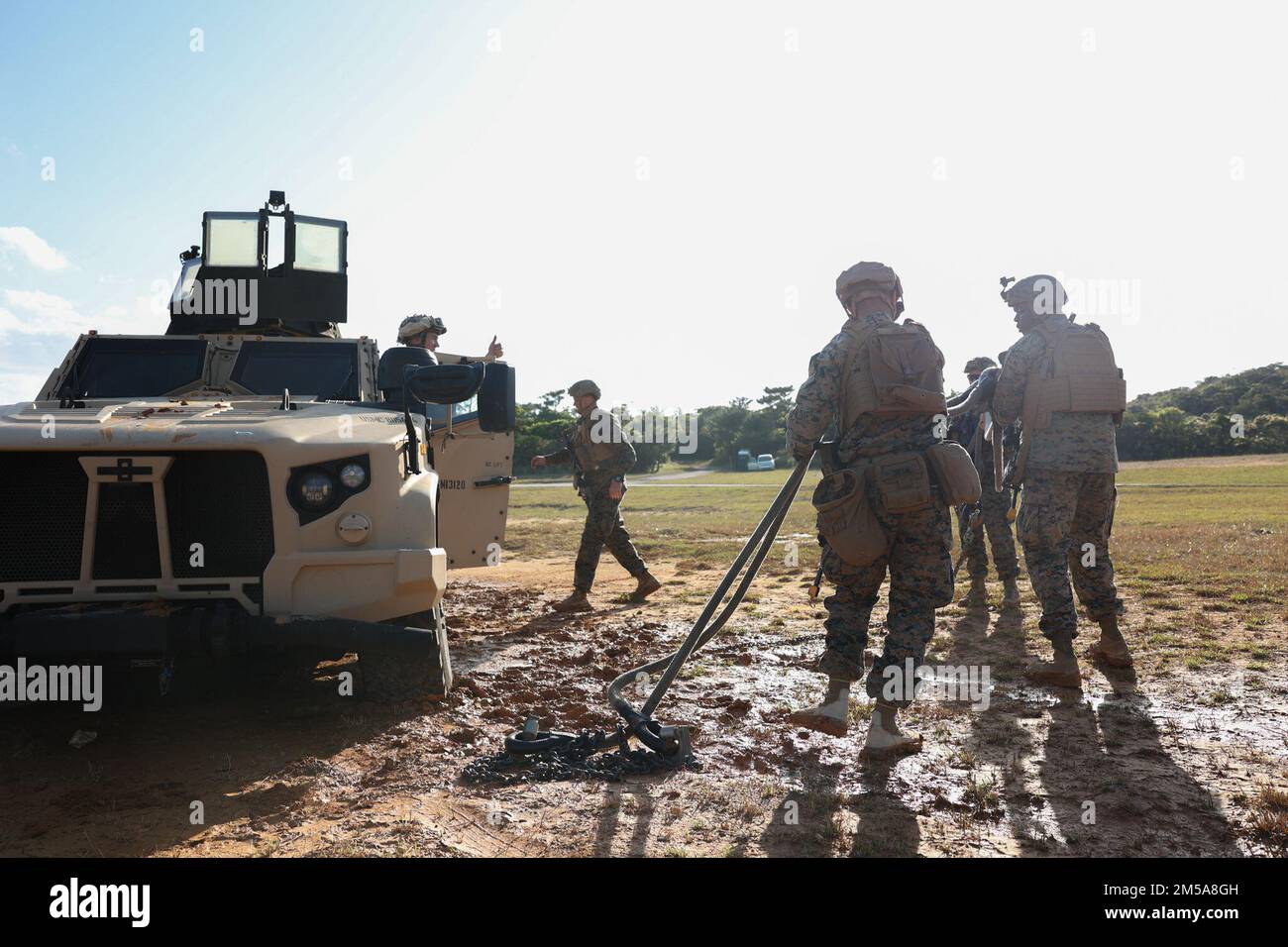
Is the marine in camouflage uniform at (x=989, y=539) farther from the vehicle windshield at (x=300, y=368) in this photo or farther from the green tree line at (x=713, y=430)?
the green tree line at (x=713, y=430)

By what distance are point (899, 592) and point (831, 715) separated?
0.59m

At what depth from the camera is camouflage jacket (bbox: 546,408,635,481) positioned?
7.88 metres

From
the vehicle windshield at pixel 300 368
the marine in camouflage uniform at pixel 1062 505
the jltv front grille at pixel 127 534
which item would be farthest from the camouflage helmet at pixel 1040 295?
the jltv front grille at pixel 127 534

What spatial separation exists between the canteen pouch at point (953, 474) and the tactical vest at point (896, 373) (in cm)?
17

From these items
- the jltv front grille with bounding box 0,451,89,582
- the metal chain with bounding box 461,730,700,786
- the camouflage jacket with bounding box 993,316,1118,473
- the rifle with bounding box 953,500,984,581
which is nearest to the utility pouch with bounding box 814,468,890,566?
the metal chain with bounding box 461,730,700,786

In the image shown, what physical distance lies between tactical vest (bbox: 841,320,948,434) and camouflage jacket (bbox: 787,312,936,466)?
45 millimetres

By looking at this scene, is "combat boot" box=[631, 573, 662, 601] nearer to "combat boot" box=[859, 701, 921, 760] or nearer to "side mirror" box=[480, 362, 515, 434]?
"side mirror" box=[480, 362, 515, 434]

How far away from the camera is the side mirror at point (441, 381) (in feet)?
14.4

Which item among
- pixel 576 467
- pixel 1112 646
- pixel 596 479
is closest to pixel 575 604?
pixel 596 479

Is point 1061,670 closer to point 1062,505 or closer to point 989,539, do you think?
point 1062,505
